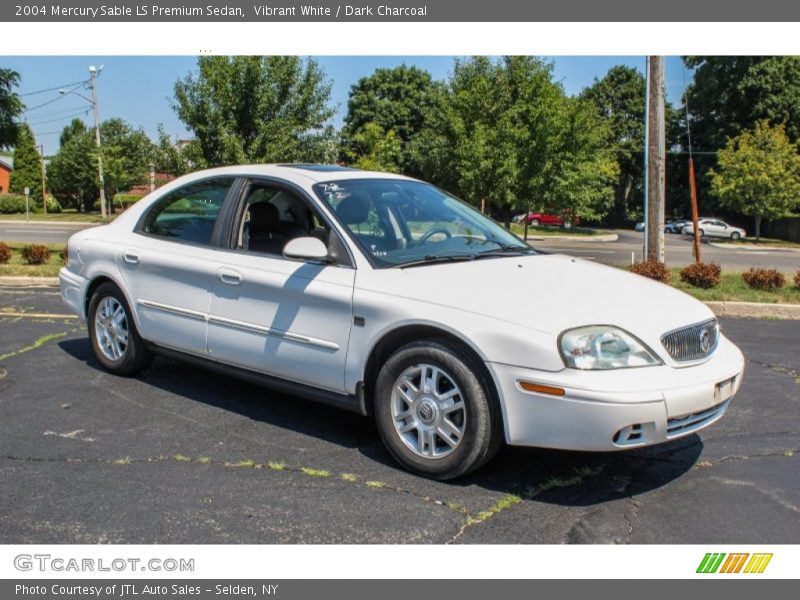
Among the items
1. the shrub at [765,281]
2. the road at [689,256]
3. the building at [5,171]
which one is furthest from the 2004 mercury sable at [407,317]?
the building at [5,171]

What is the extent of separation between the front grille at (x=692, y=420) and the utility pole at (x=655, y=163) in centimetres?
990

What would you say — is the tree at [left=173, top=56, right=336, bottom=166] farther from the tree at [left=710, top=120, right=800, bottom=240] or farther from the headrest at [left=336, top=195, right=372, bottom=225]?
the tree at [left=710, top=120, right=800, bottom=240]

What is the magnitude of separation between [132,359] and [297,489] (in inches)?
100.0

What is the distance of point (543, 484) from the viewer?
4.18 metres

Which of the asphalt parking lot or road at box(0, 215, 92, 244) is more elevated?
road at box(0, 215, 92, 244)

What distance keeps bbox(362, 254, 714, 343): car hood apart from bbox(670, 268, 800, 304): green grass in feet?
21.8

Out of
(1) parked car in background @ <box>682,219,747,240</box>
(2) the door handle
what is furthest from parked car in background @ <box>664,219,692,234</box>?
(2) the door handle

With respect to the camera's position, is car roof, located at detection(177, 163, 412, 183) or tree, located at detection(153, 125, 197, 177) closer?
car roof, located at detection(177, 163, 412, 183)

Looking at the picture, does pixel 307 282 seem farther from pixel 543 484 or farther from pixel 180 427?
pixel 543 484

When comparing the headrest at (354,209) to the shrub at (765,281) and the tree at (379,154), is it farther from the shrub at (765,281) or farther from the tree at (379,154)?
the tree at (379,154)

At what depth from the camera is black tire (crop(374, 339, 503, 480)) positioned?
393 cm

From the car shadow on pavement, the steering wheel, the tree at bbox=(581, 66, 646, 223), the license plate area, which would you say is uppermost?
the tree at bbox=(581, 66, 646, 223)

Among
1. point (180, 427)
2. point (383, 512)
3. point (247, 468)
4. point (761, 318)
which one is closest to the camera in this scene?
point (383, 512)

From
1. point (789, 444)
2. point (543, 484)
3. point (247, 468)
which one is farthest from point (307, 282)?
point (789, 444)
